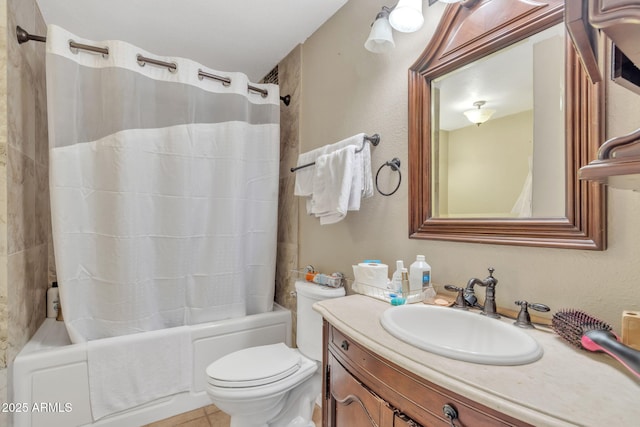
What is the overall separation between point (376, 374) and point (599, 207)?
74 cm

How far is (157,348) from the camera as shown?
5.75ft

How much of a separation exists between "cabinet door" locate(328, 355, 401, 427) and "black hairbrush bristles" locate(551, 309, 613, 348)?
1.56 ft

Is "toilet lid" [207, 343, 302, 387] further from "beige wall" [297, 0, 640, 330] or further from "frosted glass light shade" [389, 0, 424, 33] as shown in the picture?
"frosted glass light shade" [389, 0, 424, 33]

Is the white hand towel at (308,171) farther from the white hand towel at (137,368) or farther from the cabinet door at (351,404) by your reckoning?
A: the white hand towel at (137,368)

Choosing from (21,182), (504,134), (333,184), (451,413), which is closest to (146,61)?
(21,182)

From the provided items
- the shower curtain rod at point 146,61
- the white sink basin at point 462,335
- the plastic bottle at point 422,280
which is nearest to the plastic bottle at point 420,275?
the plastic bottle at point 422,280

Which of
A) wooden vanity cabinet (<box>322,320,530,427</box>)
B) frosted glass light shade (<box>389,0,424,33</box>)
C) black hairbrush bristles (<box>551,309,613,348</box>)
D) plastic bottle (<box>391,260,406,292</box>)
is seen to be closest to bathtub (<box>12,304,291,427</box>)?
wooden vanity cabinet (<box>322,320,530,427</box>)

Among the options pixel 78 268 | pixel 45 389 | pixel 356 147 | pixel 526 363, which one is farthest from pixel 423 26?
pixel 45 389

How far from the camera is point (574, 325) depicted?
2.43 feet

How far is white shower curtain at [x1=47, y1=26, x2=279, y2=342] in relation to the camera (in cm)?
162

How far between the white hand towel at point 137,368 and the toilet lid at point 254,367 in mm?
496

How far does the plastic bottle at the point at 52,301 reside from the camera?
1939mm

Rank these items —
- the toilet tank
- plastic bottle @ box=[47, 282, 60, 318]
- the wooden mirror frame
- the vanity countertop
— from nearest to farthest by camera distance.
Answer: the vanity countertop < the wooden mirror frame < the toilet tank < plastic bottle @ box=[47, 282, 60, 318]

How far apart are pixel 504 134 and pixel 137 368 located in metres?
2.13
